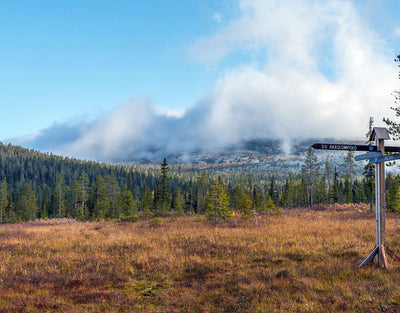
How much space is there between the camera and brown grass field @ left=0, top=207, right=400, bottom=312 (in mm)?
6848

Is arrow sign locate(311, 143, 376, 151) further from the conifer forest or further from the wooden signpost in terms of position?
the conifer forest

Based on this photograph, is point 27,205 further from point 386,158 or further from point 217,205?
point 386,158

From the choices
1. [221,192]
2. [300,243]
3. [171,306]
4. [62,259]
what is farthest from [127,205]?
[171,306]

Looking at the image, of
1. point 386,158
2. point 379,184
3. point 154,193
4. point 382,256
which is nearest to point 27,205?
point 154,193

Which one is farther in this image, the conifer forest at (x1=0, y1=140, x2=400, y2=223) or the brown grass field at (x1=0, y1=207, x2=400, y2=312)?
the conifer forest at (x1=0, y1=140, x2=400, y2=223)

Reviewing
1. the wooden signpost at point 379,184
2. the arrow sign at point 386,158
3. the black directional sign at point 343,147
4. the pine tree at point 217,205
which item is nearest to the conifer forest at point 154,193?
the pine tree at point 217,205

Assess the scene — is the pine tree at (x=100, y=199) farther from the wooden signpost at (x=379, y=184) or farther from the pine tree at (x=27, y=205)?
the wooden signpost at (x=379, y=184)

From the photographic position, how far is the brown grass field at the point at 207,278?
6848 millimetres

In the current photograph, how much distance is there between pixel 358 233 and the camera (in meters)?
16.4

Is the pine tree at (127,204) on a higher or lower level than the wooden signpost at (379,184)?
lower

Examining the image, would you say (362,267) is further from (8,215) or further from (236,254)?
(8,215)

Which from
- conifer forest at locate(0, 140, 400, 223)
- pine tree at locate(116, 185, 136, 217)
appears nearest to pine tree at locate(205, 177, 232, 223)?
conifer forest at locate(0, 140, 400, 223)

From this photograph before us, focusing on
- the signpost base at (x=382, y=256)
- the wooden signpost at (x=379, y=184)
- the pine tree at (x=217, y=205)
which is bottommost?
the pine tree at (x=217, y=205)

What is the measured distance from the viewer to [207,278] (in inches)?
370
